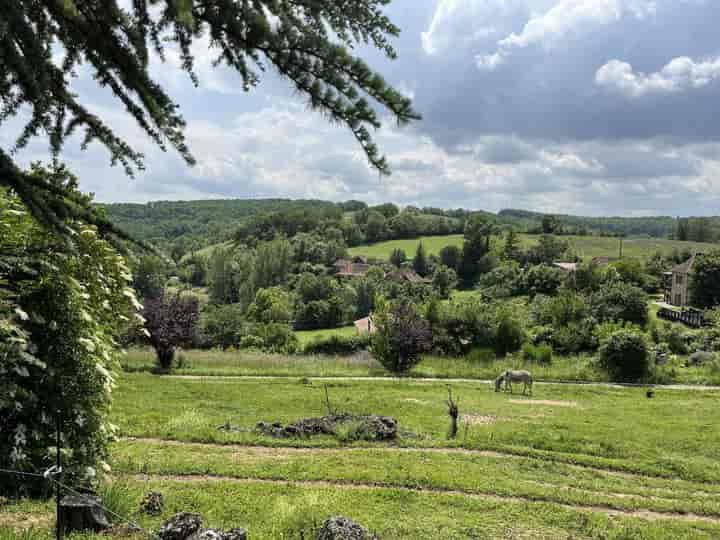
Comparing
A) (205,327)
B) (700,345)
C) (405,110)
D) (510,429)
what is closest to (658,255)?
(700,345)

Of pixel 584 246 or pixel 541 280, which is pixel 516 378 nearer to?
pixel 541 280

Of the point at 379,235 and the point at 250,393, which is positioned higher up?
the point at 379,235

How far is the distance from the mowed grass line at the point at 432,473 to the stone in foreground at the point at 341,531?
3.13m

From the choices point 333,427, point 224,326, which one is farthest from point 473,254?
point 333,427

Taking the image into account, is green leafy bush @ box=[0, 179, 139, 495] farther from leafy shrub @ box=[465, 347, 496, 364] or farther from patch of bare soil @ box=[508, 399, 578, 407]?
leafy shrub @ box=[465, 347, 496, 364]

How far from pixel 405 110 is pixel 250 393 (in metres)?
17.7

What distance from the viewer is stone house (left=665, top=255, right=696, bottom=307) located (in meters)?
58.3

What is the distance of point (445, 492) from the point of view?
875cm

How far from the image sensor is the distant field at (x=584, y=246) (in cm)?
9361

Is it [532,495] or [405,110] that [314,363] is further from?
[405,110]

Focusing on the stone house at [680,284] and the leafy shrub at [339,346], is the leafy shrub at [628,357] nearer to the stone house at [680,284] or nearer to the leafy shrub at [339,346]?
the leafy shrub at [339,346]

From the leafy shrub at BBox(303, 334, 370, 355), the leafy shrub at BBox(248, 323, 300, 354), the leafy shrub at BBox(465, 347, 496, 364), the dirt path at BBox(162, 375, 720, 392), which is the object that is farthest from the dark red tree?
the leafy shrub at BBox(248, 323, 300, 354)

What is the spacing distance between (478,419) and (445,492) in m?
7.42

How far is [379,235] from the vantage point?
123m
